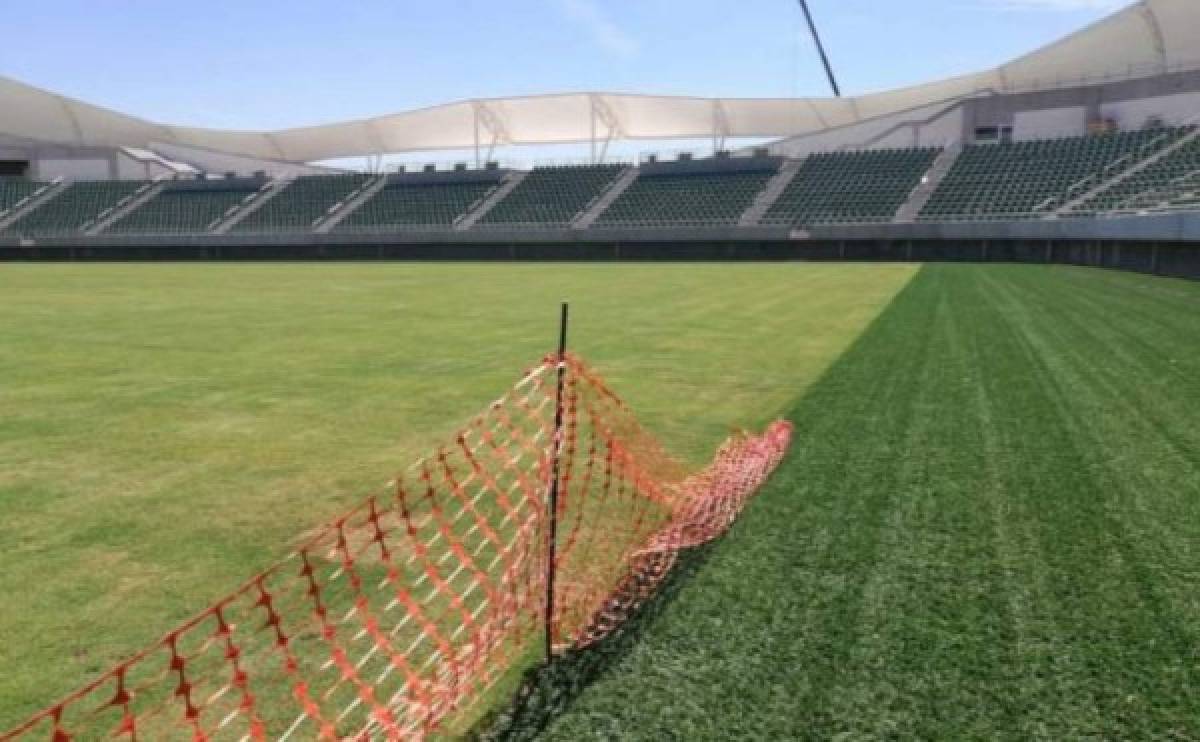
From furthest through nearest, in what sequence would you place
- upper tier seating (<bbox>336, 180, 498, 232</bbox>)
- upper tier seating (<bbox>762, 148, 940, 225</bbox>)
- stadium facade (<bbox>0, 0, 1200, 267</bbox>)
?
upper tier seating (<bbox>336, 180, 498, 232</bbox>)
upper tier seating (<bbox>762, 148, 940, 225</bbox>)
stadium facade (<bbox>0, 0, 1200, 267</bbox>)

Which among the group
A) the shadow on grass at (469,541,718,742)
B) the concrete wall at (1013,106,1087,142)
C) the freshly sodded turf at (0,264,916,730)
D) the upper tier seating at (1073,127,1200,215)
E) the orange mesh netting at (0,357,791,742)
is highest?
the concrete wall at (1013,106,1087,142)

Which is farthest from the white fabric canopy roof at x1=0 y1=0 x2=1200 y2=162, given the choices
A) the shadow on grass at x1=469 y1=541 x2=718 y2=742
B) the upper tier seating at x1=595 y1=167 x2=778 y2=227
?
the shadow on grass at x1=469 y1=541 x2=718 y2=742

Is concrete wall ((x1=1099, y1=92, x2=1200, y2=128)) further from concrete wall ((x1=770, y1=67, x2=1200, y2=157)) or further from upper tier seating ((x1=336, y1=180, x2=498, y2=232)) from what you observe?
upper tier seating ((x1=336, y1=180, x2=498, y2=232))

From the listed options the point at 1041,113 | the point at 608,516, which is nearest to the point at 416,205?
the point at 1041,113

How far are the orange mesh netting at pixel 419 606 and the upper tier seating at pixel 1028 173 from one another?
120ft

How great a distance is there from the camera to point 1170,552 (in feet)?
15.3

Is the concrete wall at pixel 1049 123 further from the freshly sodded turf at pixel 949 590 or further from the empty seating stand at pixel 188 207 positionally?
the empty seating stand at pixel 188 207

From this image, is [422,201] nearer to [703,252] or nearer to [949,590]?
[703,252]

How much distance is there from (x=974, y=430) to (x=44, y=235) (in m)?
59.5

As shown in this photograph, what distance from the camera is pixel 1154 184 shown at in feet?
109

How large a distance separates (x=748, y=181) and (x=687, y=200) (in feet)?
12.4

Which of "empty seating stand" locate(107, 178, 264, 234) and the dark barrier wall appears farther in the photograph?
"empty seating stand" locate(107, 178, 264, 234)

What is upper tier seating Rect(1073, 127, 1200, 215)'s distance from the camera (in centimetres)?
2977

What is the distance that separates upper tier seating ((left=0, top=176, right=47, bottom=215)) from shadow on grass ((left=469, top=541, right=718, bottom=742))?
6796cm
